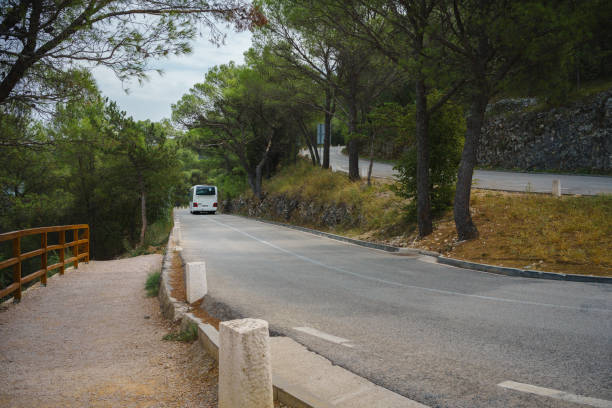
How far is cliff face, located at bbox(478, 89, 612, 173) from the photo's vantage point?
26312mm

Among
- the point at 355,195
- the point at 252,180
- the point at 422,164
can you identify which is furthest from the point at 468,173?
the point at 252,180

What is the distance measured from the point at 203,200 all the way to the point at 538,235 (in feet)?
119

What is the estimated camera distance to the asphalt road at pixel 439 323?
3.87m

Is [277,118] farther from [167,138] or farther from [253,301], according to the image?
[253,301]

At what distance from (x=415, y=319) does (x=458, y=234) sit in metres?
8.77

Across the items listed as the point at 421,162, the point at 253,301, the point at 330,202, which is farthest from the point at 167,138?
the point at 253,301

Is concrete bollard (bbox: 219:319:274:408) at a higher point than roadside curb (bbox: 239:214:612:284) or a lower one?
higher

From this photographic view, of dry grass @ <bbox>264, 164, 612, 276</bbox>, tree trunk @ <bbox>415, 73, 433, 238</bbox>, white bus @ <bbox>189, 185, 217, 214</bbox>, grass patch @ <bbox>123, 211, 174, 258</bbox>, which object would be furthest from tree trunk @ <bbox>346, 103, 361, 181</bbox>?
white bus @ <bbox>189, 185, 217, 214</bbox>

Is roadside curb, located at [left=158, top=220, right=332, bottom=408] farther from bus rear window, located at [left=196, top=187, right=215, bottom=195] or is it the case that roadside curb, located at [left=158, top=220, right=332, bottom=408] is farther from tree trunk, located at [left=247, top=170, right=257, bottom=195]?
bus rear window, located at [left=196, top=187, right=215, bottom=195]

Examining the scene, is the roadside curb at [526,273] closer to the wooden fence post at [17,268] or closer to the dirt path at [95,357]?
the dirt path at [95,357]

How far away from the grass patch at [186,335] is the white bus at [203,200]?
3981 centimetres

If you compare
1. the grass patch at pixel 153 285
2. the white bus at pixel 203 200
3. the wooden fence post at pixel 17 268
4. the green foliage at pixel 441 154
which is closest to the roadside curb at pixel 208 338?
the grass patch at pixel 153 285

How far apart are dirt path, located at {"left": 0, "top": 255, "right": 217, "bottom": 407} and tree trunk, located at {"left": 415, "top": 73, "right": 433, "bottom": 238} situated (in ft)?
32.5

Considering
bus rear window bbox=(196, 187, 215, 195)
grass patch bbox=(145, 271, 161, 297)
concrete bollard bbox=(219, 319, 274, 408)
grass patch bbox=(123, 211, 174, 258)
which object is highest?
bus rear window bbox=(196, 187, 215, 195)
